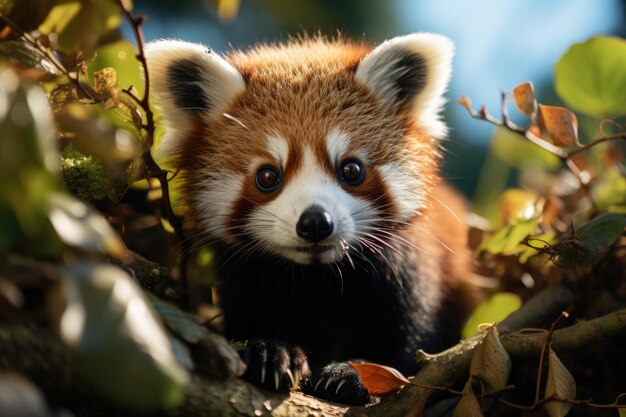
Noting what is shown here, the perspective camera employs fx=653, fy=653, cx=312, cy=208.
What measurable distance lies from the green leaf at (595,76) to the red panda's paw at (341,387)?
1.28m

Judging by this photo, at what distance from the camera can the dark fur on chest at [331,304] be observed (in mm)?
2412

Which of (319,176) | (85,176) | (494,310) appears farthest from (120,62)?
(494,310)

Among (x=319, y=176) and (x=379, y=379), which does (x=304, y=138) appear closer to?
(x=319, y=176)

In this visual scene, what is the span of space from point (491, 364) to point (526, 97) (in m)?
0.91

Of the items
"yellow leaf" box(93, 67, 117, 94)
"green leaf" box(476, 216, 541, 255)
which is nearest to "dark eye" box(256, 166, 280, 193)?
"yellow leaf" box(93, 67, 117, 94)

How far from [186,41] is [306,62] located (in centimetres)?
47

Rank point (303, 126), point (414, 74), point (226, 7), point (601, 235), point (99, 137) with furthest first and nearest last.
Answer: point (414, 74) → point (303, 126) → point (601, 235) → point (226, 7) → point (99, 137)

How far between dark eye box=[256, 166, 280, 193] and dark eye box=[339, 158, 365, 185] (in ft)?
0.75

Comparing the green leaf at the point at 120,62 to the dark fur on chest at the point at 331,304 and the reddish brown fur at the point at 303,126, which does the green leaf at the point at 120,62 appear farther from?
the dark fur on chest at the point at 331,304

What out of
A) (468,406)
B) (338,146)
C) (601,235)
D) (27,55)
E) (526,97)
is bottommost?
(468,406)

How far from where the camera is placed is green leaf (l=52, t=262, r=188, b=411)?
912 mm

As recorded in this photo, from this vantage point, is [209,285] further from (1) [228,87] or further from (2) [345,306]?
(1) [228,87]

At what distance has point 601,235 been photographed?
6.40ft

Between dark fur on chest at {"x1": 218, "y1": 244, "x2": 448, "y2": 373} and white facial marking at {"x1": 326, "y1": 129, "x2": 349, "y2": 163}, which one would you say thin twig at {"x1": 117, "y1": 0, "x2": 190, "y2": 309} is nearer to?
dark fur on chest at {"x1": 218, "y1": 244, "x2": 448, "y2": 373}
